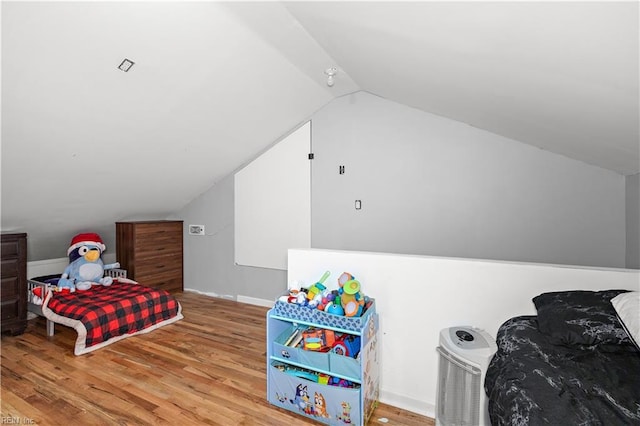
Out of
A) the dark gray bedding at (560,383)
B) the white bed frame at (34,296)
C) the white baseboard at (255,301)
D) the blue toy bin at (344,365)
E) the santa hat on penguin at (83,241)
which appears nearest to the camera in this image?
the dark gray bedding at (560,383)

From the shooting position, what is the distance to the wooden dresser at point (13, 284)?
2916 mm

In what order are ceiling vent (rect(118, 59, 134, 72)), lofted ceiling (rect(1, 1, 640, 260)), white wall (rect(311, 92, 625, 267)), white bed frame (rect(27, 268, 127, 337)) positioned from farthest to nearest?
white bed frame (rect(27, 268, 127, 337)) → white wall (rect(311, 92, 625, 267)) → ceiling vent (rect(118, 59, 134, 72)) → lofted ceiling (rect(1, 1, 640, 260))

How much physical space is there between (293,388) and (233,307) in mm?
2222

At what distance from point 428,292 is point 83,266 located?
3696 mm

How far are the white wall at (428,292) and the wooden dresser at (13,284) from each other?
2.93 metres

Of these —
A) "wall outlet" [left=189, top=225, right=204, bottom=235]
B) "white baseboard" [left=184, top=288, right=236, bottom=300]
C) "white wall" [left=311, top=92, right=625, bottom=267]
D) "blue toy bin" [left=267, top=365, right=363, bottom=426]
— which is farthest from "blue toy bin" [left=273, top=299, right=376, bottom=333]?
"wall outlet" [left=189, top=225, right=204, bottom=235]

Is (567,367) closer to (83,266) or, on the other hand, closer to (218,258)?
(218,258)

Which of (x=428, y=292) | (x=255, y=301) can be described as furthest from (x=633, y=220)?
(x=255, y=301)

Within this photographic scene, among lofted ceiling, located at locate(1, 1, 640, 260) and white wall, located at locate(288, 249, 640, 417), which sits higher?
lofted ceiling, located at locate(1, 1, 640, 260)

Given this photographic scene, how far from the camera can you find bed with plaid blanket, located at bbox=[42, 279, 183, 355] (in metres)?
2.75

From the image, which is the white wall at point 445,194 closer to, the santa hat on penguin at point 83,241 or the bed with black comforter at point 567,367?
the bed with black comforter at point 567,367

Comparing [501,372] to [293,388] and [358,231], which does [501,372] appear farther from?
[358,231]

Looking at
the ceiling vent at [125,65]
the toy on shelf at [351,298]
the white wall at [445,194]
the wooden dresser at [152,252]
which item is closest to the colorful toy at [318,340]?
the toy on shelf at [351,298]

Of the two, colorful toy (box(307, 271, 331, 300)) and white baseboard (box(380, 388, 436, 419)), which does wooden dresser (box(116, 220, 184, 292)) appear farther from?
white baseboard (box(380, 388, 436, 419))
